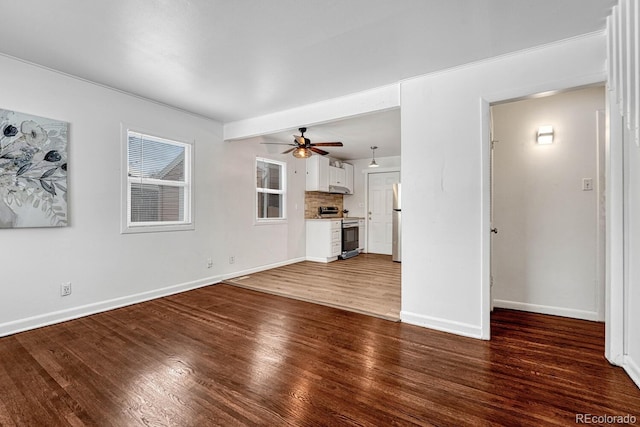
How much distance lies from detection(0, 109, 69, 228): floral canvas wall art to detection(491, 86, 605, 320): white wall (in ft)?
14.9

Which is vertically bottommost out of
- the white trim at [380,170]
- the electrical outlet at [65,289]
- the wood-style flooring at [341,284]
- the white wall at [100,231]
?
the wood-style flooring at [341,284]

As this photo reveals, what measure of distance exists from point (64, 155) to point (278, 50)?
7.78ft

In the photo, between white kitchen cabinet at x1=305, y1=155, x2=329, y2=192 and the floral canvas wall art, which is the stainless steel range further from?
the floral canvas wall art

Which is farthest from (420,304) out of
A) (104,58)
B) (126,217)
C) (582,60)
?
(104,58)

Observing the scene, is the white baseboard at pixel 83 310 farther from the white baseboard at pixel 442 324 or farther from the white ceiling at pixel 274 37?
the white baseboard at pixel 442 324

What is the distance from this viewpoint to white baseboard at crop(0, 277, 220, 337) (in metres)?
2.66

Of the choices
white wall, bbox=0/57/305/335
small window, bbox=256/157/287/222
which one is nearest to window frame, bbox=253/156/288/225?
small window, bbox=256/157/287/222

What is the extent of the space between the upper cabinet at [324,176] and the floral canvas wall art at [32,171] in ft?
13.6

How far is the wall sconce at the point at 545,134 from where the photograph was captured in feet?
9.98

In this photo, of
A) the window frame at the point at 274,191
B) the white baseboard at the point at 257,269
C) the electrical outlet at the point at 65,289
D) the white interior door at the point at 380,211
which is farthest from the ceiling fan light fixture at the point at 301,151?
the white interior door at the point at 380,211

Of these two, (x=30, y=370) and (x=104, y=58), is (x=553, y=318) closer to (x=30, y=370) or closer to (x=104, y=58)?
(x=30, y=370)

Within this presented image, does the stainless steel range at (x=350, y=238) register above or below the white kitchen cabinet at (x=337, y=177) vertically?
below

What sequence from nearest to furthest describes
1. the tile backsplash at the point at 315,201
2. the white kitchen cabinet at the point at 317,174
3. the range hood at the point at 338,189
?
the white kitchen cabinet at the point at 317,174 → the tile backsplash at the point at 315,201 → the range hood at the point at 338,189

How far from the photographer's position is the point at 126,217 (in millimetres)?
3434
